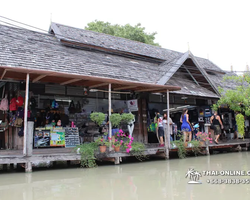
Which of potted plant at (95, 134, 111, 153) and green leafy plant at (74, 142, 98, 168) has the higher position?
potted plant at (95, 134, 111, 153)

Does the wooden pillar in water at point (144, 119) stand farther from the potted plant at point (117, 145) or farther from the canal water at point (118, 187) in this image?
the canal water at point (118, 187)

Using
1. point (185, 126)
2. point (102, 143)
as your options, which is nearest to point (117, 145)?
point (102, 143)

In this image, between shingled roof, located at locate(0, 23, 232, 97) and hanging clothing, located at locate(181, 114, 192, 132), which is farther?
hanging clothing, located at locate(181, 114, 192, 132)

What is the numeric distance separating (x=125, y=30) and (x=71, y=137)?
2187cm

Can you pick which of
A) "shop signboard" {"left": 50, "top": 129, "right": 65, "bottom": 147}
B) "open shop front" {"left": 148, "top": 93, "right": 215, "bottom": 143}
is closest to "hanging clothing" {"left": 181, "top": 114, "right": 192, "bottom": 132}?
"open shop front" {"left": 148, "top": 93, "right": 215, "bottom": 143}

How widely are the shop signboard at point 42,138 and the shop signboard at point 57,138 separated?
0.52ft

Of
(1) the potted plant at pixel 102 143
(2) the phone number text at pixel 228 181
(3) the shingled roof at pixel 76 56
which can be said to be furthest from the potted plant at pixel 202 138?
(2) the phone number text at pixel 228 181

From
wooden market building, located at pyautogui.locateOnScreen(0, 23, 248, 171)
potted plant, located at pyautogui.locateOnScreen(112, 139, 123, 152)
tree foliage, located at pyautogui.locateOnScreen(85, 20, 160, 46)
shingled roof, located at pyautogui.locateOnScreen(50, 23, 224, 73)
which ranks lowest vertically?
potted plant, located at pyautogui.locateOnScreen(112, 139, 123, 152)

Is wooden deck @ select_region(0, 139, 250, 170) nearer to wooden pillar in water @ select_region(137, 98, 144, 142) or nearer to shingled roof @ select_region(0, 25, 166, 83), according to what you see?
wooden pillar in water @ select_region(137, 98, 144, 142)

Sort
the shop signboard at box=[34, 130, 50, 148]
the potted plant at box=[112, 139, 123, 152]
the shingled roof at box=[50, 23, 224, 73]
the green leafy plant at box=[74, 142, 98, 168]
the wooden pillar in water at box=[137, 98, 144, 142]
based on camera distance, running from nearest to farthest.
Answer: the green leafy plant at box=[74, 142, 98, 168] < the potted plant at box=[112, 139, 123, 152] < the shop signboard at box=[34, 130, 50, 148] < the wooden pillar in water at box=[137, 98, 144, 142] < the shingled roof at box=[50, 23, 224, 73]

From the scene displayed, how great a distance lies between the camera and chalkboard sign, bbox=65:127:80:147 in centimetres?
1108

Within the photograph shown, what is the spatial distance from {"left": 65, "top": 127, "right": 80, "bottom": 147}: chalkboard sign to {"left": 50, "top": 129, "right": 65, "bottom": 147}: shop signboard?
0.19m

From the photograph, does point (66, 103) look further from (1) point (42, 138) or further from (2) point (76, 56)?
(1) point (42, 138)

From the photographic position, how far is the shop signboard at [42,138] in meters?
10.4
